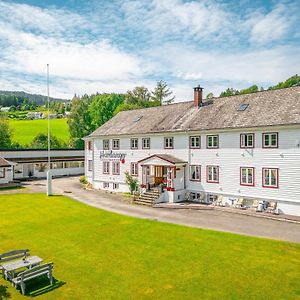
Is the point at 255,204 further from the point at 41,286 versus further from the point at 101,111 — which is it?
the point at 101,111

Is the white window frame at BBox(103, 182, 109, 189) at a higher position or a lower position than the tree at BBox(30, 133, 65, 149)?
lower

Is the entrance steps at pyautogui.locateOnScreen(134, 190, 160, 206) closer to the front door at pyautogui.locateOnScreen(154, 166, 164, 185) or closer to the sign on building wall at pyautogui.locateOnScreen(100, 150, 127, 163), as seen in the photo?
the front door at pyautogui.locateOnScreen(154, 166, 164, 185)

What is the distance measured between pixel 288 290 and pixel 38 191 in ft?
107

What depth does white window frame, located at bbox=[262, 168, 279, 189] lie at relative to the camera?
82.8 ft

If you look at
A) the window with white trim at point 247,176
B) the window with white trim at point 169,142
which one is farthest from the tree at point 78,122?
the window with white trim at point 247,176

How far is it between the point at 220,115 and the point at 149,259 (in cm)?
1834

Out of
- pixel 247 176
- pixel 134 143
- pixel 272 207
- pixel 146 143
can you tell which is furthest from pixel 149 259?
pixel 134 143

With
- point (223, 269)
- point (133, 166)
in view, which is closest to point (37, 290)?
point (223, 269)

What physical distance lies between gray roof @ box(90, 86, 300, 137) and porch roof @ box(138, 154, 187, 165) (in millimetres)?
2793

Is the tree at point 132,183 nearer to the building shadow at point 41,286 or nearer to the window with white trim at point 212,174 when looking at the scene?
the window with white trim at point 212,174

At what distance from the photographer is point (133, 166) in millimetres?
36469

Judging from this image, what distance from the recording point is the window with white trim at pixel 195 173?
3035cm

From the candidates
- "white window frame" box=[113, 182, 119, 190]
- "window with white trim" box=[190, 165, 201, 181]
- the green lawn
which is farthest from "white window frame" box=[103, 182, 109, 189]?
the green lawn

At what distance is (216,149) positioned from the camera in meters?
29.0
